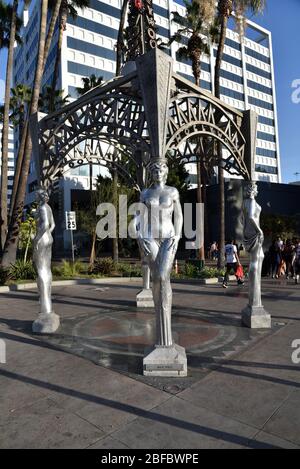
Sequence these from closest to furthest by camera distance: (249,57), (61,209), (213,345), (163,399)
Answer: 1. (163,399)
2. (213,345)
3. (61,209)
4. (249,57)

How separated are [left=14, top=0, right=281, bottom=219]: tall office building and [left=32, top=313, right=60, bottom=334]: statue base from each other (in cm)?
2061

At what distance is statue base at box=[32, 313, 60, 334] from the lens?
20.5 feet

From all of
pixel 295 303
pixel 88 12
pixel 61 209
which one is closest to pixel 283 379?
pixel 295 303

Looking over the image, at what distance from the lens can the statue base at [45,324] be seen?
6.23m

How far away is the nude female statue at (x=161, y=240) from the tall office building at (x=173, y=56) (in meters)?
19.7

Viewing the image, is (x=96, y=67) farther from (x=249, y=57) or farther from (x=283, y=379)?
(x=283, y=379)

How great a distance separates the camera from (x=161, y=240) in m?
4.64

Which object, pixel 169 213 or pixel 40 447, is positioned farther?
pixel 169 213

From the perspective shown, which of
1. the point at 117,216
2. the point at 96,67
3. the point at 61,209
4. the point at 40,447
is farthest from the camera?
the point at 96,67

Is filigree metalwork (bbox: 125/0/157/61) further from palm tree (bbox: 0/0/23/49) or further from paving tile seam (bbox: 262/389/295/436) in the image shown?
palm tree (bbox: 0/0/23/49)

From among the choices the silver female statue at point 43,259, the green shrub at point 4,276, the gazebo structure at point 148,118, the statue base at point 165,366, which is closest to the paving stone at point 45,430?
the statue base at point 165,366

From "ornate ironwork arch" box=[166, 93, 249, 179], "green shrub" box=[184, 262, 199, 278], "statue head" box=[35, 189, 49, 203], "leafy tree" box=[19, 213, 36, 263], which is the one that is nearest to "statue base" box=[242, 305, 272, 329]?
"ornate ironwork arch" box=[166, 93, 249, 179]

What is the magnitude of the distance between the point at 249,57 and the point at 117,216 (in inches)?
1957

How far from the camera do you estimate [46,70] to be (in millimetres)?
40125
